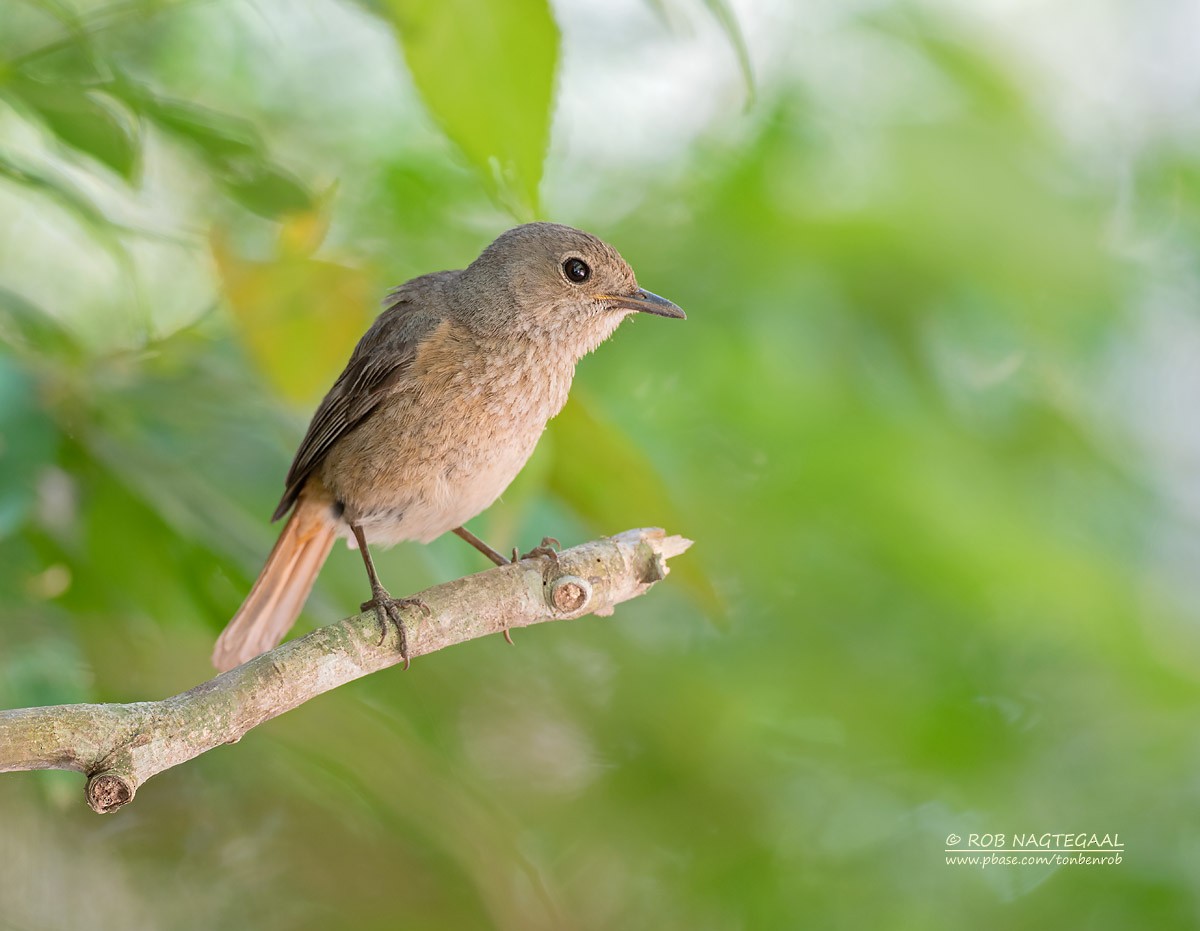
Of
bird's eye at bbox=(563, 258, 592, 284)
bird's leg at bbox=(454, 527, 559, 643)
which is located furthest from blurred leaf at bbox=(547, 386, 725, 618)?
bird's eye at bbox=(563, 258, 592, 284)

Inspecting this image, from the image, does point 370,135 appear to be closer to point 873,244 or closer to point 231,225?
point 231,225

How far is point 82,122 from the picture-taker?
7.55ft

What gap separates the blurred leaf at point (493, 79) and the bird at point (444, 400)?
75 cm

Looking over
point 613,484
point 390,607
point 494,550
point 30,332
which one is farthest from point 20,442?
point 613,484

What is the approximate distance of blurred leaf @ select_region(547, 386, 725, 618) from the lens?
2.31 metres

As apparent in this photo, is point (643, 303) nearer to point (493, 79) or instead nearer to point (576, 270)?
point (576, 270)

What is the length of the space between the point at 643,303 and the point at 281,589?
1054 millimetres

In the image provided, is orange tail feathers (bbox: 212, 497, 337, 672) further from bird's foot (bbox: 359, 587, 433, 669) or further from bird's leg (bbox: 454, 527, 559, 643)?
bird's foot (bbox: 359, 587, 433, 669)

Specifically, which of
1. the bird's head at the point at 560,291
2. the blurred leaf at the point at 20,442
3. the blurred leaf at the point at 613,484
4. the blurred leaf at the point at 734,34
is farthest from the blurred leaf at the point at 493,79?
the blurred leaf at the point at 20,442

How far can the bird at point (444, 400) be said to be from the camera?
257 centimetres

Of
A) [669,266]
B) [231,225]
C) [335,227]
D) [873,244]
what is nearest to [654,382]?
[669,266]

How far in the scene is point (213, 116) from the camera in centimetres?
247

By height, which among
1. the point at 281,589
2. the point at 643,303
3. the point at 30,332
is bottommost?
the point at 281,589

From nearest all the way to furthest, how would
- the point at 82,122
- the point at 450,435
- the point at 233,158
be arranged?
the point at 82,122 → the point at 233,158 → the point at 450,435
